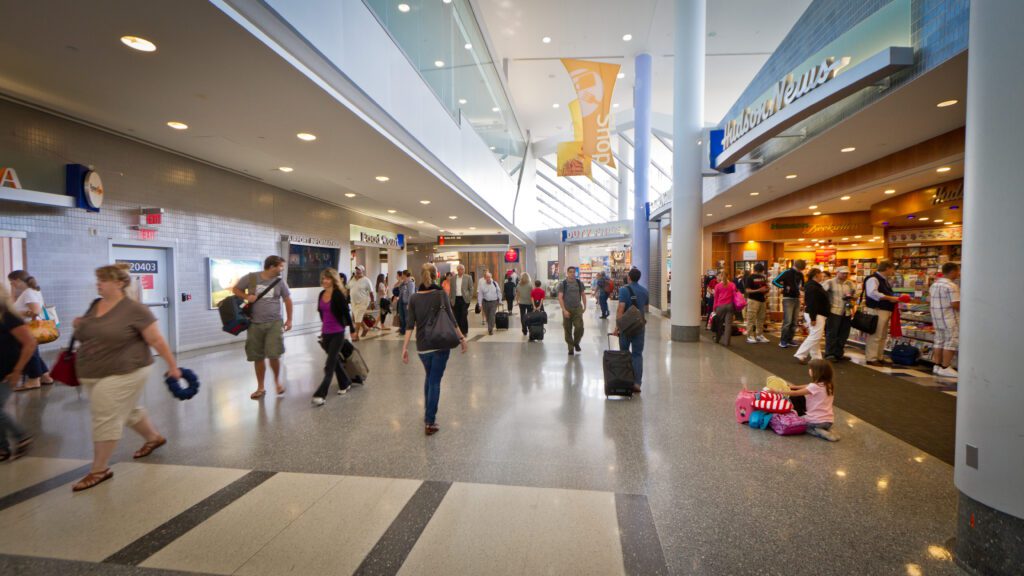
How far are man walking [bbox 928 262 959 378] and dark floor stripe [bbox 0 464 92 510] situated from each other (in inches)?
387

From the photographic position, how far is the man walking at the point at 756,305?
382 inches

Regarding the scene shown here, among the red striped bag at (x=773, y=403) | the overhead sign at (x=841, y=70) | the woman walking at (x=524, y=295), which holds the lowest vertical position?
the red striped bag at (x=773, y=403)

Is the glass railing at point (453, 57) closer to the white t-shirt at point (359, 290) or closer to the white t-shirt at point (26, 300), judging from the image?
the white t-shirt at point (359, 290)

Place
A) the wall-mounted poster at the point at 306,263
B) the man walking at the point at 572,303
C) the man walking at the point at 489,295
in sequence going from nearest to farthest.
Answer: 1. the man walking at the point at 572,303
2. the man walking at the point at 489,295
3. the wall-mounted poster at the point at 306,263

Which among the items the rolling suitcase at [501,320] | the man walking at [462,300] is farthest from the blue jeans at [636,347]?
the rolling suitcase at [501,320]

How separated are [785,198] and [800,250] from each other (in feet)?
17.1

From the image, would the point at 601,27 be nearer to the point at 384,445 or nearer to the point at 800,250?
the point at 800,250

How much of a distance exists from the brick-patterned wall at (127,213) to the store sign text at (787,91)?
10370 mm

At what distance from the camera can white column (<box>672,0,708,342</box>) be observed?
32.7 feet

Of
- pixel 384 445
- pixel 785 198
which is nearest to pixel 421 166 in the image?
pixel 384 445

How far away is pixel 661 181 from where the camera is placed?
41.3m

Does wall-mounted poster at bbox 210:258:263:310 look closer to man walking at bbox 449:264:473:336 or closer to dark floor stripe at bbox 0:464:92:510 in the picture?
man walking at bbox 449:264:473:336

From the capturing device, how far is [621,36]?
17031mm

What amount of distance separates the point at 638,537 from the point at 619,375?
2.84 metres
